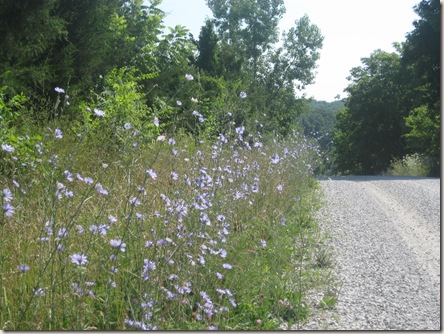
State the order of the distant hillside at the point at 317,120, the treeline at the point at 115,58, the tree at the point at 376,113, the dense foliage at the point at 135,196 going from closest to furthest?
1. the dense foliage at the point at 135,196
2. the treeline at the point at 115,58
3. the distant hillside at the point at 317,120
4. the tree at the point at 376,113

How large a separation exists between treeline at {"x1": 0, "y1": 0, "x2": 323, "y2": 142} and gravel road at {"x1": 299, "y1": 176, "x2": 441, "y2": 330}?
5.50 ft

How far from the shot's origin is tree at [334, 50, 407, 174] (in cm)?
2344

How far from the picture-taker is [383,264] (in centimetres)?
507

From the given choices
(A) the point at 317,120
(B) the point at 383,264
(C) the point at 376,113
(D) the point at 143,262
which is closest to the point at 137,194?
(D) the point at 143,262

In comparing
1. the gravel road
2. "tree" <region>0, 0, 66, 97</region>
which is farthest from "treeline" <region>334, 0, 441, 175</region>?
"tree" <region>0, 0, 66, 97</region>

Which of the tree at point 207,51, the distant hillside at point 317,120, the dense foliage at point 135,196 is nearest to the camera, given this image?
the dense foliage at point 135,196

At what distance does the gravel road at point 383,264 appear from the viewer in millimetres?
3582

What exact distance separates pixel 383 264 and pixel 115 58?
7255 millimetres

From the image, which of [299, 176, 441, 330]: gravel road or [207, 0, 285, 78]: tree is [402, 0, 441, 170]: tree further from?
[207, 0, 285, 78]: tree

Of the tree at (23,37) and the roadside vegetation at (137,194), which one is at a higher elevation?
the tree at (23,37)

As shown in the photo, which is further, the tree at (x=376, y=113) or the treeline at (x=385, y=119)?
the tree at (x=376, y=113)

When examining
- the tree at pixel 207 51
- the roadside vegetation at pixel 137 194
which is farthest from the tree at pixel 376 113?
the roadside vegetation at pixel 137 194

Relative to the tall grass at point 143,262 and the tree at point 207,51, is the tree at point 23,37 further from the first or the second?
the tree at point 207,51

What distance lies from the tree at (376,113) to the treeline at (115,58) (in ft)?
29.4
